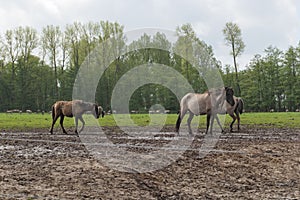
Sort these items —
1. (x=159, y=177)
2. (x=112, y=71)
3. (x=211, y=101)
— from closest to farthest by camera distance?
1. (x=159, y=177)
2. (x=211, y=101)
3. (x=112, y=71)

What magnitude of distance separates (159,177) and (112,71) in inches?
1648

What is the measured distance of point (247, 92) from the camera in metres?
60.1

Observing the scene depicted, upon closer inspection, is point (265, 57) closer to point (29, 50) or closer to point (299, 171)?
Result: point (29, 50)

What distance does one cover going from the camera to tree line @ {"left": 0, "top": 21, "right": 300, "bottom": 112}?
49.5 meters

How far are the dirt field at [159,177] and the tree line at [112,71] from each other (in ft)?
114

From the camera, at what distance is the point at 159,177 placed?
26.6 feet

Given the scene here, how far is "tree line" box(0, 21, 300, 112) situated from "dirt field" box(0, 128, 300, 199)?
3483cm

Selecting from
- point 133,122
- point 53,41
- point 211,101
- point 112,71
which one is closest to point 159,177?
point 211,101

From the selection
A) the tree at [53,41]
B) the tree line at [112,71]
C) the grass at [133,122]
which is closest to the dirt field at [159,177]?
the grass at [133,122]

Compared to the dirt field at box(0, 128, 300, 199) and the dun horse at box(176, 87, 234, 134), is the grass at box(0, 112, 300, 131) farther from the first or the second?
the dirt field at box(0, 128, 300, 199)

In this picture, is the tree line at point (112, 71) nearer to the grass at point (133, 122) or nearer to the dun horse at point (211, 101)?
the grass at point (133, 122)

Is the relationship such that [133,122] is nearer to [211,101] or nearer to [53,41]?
[211,101]

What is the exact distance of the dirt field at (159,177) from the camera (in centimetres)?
693

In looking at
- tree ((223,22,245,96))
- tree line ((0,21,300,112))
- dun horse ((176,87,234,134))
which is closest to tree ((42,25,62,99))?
tree line ((0,21,300,112))
